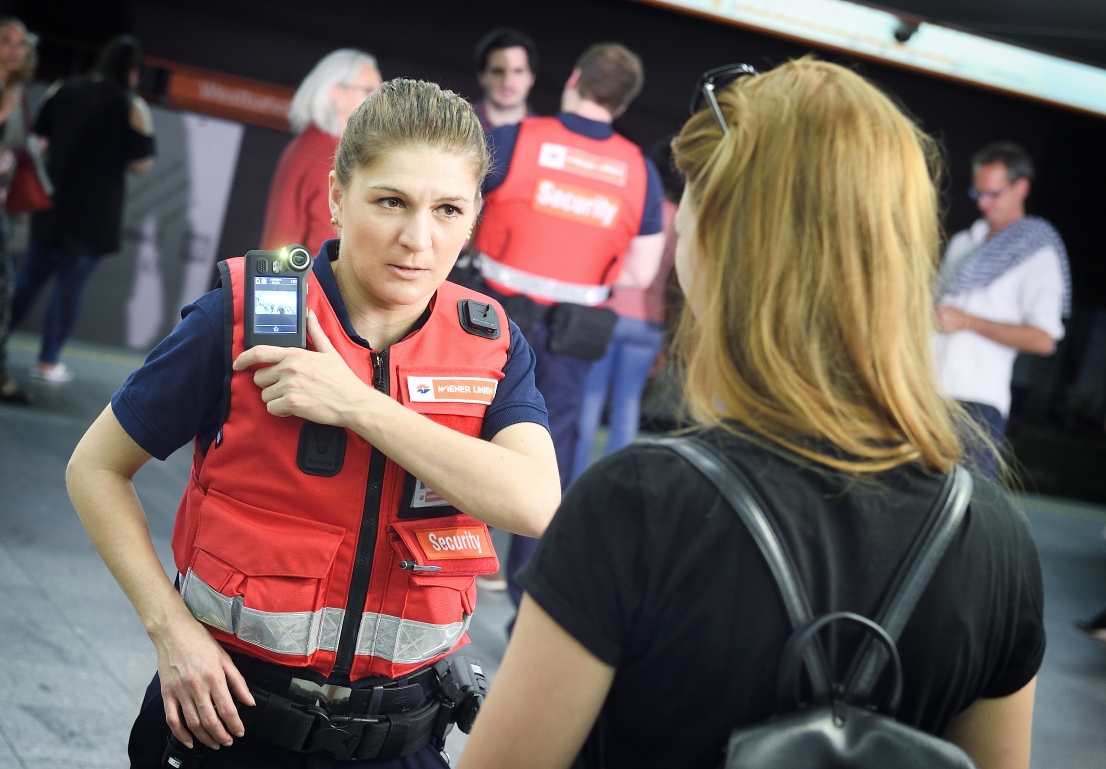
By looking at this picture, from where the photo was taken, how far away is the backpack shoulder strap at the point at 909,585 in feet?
2.96

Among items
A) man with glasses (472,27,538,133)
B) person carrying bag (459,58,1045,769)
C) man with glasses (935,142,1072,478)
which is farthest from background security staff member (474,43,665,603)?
person carrying bag (459,58,1045,769)

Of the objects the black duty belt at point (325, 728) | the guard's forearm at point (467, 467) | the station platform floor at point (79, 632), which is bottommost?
the station platform floor at point (79, 632)

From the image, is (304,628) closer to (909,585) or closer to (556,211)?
(909,585)

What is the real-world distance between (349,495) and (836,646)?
658 millimetres

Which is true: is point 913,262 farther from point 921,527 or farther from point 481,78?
point 481,78

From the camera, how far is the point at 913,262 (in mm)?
993

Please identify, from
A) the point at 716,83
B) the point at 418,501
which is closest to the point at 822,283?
the point at 716,83

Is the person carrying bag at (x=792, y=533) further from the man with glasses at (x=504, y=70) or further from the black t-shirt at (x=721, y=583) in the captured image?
the man with glasses at (x=504, y=70)

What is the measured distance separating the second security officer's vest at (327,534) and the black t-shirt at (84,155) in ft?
15.6

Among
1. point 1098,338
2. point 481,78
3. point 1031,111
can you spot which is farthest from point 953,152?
point 481,78

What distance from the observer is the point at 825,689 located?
0.89 m

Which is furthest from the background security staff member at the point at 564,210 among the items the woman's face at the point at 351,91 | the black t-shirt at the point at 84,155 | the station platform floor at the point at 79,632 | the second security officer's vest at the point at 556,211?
the black t-shirt at the point at 84,155

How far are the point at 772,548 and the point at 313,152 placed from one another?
124 inches

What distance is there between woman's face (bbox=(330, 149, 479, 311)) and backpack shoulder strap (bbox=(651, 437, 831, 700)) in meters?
0.63
